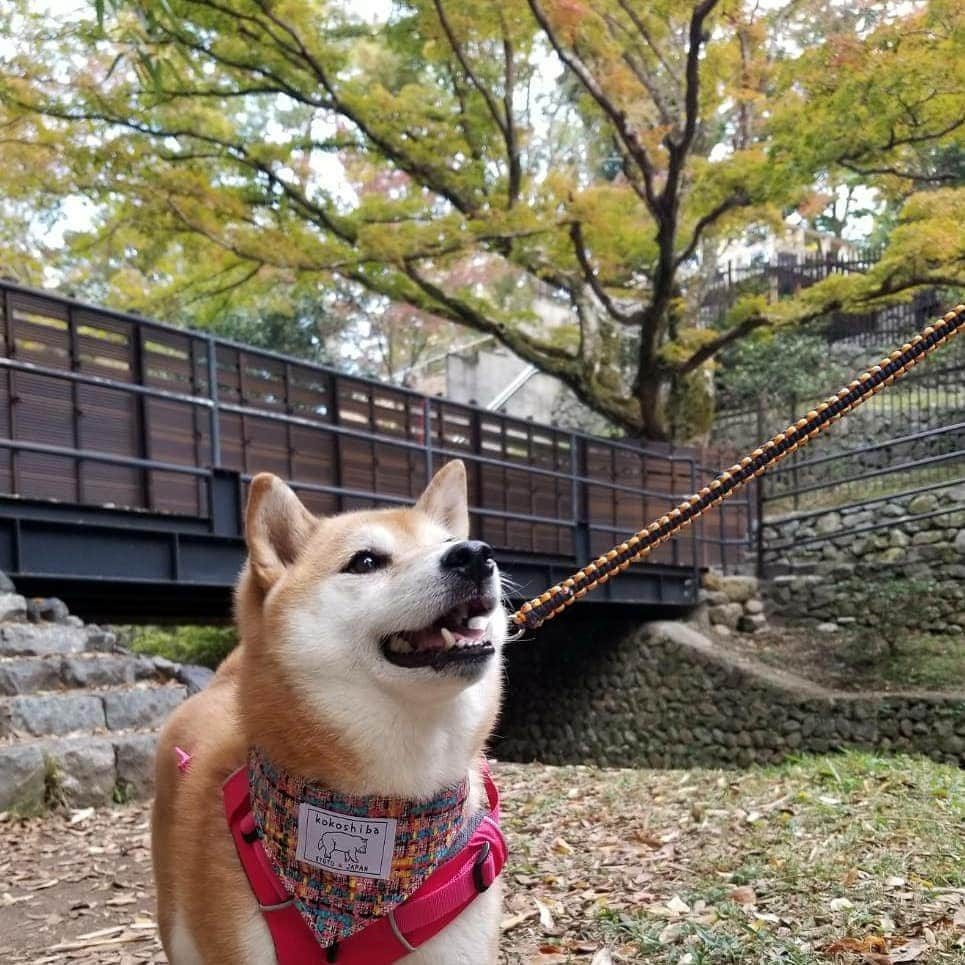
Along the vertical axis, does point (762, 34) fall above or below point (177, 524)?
above

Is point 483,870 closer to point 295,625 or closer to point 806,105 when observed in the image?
point 295,625

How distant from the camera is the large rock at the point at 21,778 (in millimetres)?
4594

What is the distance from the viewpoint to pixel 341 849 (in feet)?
5.49

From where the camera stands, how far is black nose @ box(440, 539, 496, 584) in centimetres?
174

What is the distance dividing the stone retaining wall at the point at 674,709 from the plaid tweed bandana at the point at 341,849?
8.95m

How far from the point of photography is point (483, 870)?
179 cm

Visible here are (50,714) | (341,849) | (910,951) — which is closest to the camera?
(341,849)

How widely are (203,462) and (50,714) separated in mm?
3387

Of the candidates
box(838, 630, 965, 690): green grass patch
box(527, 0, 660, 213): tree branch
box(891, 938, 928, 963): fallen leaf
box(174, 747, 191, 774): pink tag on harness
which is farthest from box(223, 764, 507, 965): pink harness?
box(527, 0, 660, 213): tree branch

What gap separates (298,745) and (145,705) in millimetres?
4451

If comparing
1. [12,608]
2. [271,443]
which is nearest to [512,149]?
[271,443]

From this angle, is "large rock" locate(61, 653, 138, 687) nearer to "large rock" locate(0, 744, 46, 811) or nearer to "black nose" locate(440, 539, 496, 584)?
"large rock" locate(0, 744, 46, 811)

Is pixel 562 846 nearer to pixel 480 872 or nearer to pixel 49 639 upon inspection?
pixel 480 872

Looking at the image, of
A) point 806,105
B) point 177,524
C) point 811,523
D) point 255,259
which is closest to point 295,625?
point 177,524
